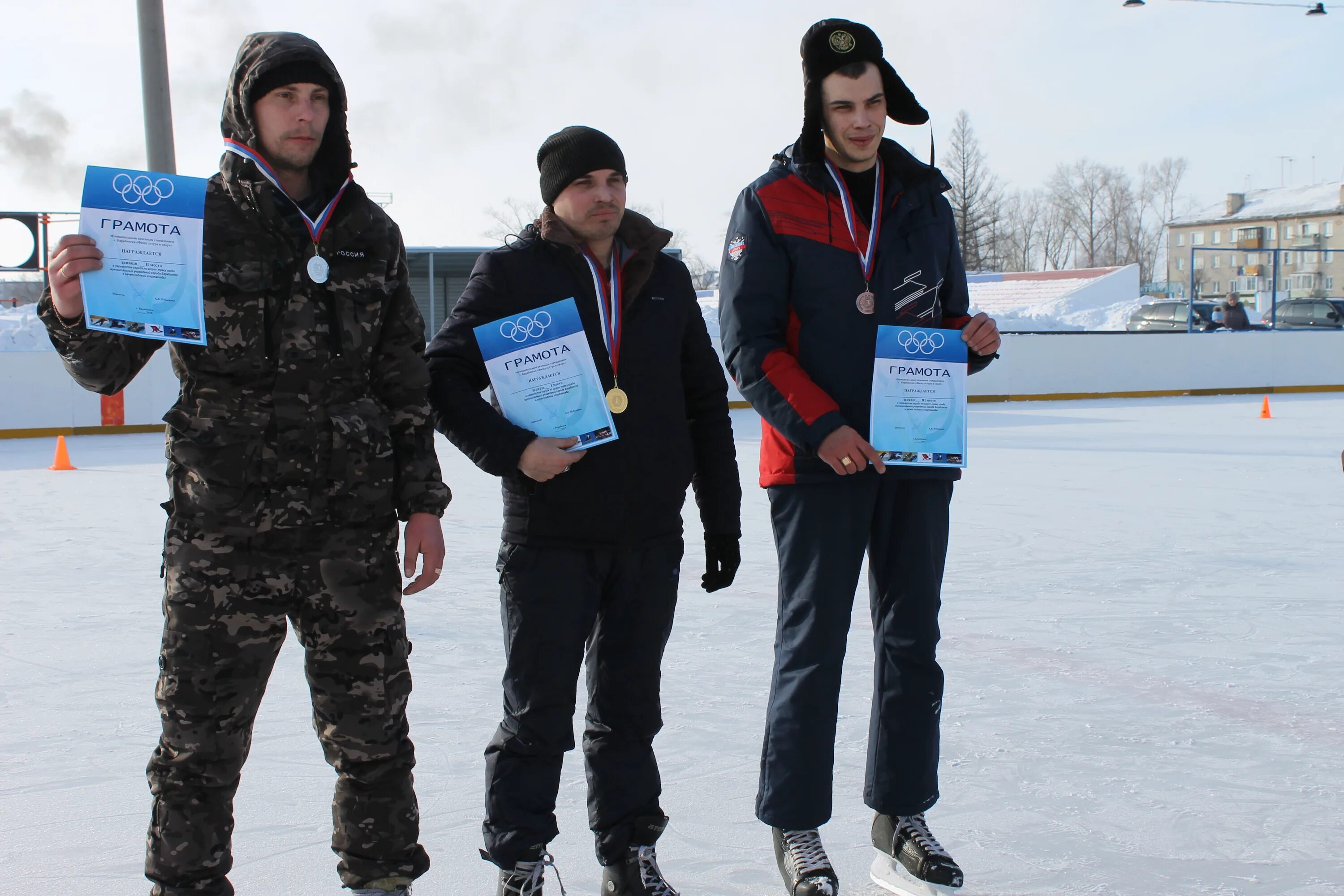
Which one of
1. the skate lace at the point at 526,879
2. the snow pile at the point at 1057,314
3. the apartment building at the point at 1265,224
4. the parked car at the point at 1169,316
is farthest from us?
the apartment building at the point at 1265,224

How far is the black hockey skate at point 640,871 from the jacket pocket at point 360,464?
750mm

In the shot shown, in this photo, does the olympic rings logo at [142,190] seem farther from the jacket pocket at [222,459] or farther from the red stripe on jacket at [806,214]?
the red stripe on jacket at [806,214]

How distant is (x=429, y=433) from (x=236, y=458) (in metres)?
0.33

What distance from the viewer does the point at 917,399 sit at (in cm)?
233

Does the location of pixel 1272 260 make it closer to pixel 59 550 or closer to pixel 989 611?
pixel 989 611

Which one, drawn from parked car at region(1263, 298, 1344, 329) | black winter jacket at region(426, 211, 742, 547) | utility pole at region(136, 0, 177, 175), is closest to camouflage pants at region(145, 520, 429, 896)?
black winter jacket at region(426, 211, 742, 547)

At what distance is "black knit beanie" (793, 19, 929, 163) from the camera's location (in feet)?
7.59

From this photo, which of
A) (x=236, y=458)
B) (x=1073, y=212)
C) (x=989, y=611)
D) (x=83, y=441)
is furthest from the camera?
(x=1073, y=212)

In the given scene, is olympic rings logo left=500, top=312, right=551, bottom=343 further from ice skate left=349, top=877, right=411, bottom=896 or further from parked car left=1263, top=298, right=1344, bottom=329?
parked car left=1263, top=298, right=1344, bottom=329

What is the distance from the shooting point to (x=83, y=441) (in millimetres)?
11133

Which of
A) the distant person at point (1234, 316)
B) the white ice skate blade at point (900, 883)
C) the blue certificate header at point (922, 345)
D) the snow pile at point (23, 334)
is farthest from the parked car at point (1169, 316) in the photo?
the white ice skate blade at point (900, 883)

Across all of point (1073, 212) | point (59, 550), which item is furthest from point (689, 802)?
point (1073, 212)

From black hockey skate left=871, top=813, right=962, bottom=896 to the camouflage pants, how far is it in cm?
87

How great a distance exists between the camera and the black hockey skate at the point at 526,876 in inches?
83.7
